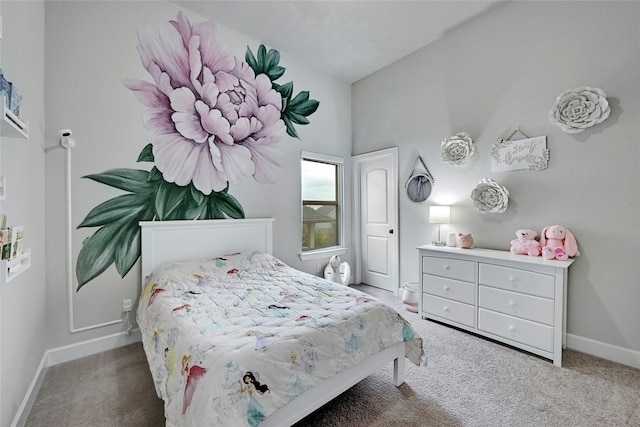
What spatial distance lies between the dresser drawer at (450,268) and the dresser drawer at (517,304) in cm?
16

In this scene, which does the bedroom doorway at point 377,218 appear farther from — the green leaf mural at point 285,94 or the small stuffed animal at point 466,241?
the green leaf mural at point 285,94

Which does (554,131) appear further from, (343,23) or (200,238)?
(200,238)

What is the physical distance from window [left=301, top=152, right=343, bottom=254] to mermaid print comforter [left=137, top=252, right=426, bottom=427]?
5.12 ft

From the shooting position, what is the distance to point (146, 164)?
8.43ft

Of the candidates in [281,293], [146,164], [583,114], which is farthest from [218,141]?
[583,114]

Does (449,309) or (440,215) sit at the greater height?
(440,215)

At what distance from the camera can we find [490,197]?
2756mm

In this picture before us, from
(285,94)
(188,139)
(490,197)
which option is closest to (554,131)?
(490,197)

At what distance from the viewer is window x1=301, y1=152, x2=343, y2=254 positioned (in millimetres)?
3836

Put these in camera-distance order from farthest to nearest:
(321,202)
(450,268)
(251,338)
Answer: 1. (321,202)
2. (450,268)
3. (251,338)

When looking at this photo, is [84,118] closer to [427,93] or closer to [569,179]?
[427,93]

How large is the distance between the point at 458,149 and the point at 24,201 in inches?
143

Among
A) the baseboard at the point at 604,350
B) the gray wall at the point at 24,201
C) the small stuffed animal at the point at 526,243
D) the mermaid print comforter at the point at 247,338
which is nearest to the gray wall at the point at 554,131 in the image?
the baseboard at the point at 604,350

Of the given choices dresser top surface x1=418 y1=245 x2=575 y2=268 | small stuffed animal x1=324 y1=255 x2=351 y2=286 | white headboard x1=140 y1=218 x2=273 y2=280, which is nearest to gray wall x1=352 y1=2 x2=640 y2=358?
dresser top surface x1=418 y1=245 x2=575 y2=268
